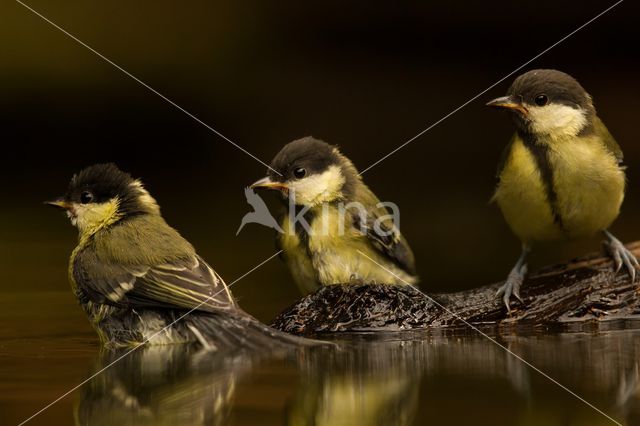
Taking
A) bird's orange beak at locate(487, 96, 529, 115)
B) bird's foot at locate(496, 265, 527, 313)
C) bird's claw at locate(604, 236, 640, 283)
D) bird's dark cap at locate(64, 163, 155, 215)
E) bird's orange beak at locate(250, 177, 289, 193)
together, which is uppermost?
bird's orange beak at locate(487, 96, 529, 115)

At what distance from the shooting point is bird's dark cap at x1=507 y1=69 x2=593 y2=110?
16.3 feet

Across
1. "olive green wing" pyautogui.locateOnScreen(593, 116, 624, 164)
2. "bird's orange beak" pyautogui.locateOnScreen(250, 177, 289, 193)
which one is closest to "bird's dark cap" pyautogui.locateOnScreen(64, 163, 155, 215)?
"bird's orange beak" pyautogui.locateOnScreen(250, 177, 289, 193)

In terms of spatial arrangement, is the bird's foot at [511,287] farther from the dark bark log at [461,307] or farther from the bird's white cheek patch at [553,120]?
the bird's white cheek patch at [553,120]

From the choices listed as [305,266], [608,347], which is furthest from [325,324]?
[608,347]

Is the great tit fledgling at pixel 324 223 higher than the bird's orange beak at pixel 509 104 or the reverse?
the reverse

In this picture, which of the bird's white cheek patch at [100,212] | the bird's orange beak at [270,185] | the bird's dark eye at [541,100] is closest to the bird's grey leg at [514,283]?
the bird's dark eye at [541,100]

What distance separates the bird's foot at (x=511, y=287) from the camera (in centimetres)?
488

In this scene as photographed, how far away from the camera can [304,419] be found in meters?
3.40

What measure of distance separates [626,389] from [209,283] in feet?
5.15

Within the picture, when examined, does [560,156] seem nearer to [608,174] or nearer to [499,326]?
[608,174]

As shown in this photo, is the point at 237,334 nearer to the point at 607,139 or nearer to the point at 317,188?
the point at 317,188

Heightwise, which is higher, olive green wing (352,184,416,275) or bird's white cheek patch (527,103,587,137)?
bird's white cheek patch (527,103,587,137)

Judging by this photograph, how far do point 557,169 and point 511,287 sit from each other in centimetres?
51

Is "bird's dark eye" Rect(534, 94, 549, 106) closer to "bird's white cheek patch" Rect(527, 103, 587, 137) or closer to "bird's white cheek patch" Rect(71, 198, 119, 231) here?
"bird's white cheek patch" Rect(527, 103, 587, 137)
